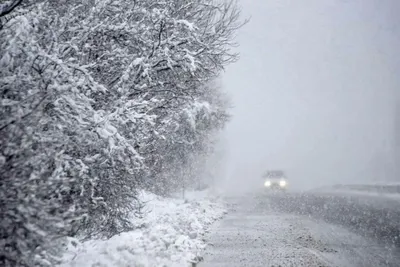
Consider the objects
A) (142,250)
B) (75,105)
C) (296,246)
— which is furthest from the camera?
(296,246)

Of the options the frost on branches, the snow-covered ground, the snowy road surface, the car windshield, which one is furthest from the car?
the frost on branches

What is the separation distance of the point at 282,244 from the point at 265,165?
14752 cm

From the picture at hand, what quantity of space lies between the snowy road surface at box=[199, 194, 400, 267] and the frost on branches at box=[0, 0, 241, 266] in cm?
248

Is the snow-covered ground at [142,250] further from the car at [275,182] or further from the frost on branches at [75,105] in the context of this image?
the car at [275,182]

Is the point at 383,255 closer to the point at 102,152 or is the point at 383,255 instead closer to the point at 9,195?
the point at 102,152

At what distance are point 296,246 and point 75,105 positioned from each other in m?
5.99

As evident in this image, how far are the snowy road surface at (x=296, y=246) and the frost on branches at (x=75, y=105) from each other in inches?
97.7

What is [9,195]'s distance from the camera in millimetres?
3525

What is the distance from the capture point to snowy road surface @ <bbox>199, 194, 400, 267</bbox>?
7.08 m

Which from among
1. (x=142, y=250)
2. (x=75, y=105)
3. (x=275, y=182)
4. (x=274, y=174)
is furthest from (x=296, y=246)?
(x=274, y=174)

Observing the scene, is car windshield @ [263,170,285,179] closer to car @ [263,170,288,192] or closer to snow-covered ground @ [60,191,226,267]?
car @ [263,170,288,192]

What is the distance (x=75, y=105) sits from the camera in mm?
4723

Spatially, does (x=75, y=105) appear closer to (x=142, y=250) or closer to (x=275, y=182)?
(x=142, y=250)

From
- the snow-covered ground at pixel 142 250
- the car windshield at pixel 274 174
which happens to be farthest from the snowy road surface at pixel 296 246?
the car windshield at pixel 274 174
